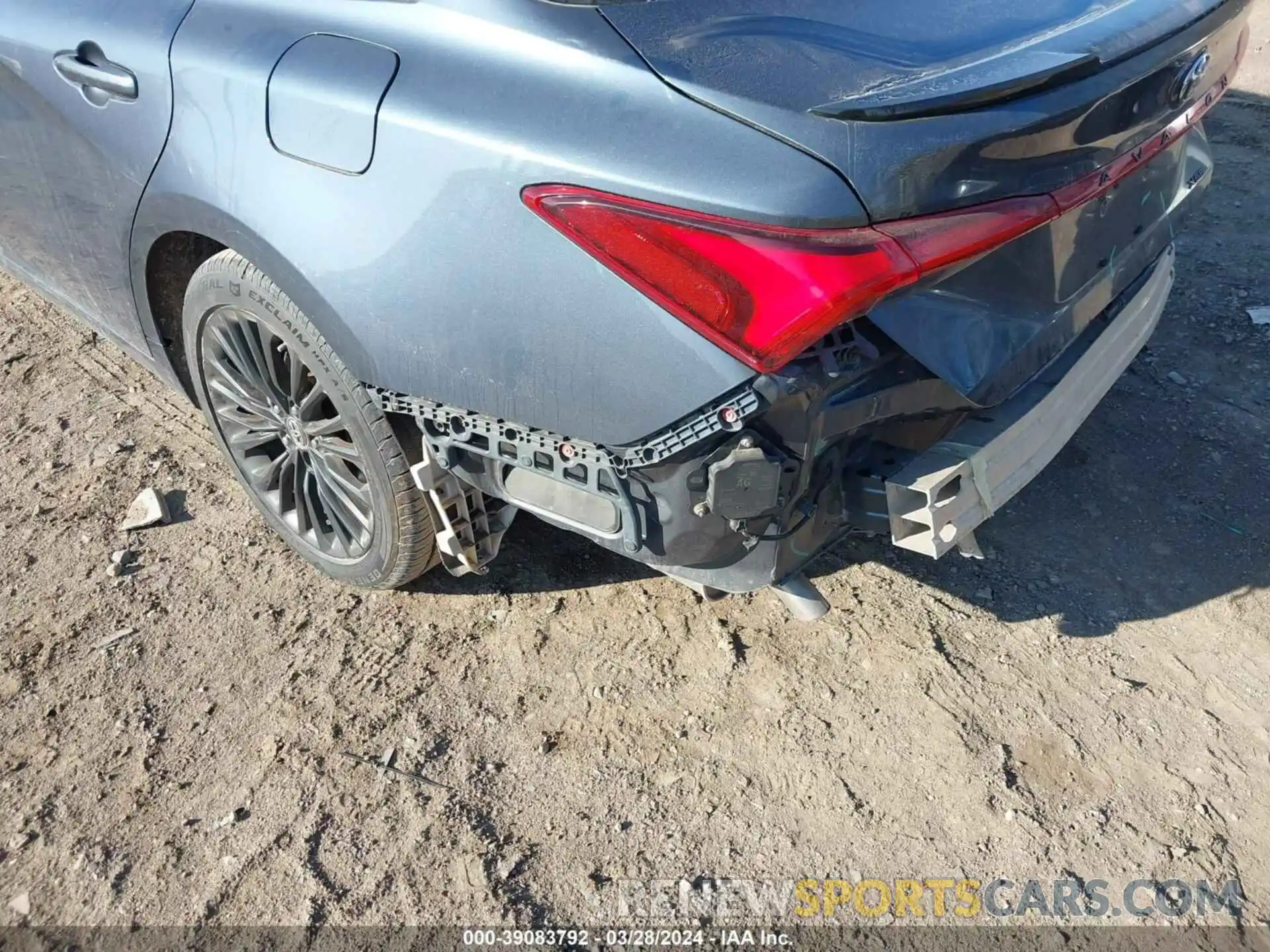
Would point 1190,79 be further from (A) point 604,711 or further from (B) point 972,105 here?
(A) point 604,711

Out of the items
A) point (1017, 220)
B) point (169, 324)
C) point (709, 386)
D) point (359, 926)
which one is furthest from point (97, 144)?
point (1017, 220)

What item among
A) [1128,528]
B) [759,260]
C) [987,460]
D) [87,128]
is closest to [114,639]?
[87,128]

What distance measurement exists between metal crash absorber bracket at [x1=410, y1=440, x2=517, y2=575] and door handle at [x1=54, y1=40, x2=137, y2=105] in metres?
1.17

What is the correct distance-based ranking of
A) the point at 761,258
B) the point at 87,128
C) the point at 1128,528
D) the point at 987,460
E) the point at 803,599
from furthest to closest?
the point at 1128,528 < the point at 87,128 < the point at 803,599 < the point at 987,460 < the point at 761,258

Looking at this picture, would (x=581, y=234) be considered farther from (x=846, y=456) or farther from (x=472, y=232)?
(x=846, y=456)

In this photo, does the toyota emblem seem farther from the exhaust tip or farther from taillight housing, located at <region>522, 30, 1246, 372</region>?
the exhaust tip

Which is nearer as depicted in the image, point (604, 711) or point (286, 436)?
point (604, 711)

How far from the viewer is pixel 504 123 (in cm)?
179

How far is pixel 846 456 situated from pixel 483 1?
1116mm

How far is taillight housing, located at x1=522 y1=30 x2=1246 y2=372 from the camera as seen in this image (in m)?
1.62

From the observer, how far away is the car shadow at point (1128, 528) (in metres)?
2.80

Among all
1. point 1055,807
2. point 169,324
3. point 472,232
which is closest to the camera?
point 472,232

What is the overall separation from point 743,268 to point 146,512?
2287 mm

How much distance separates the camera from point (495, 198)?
1.80 metres
